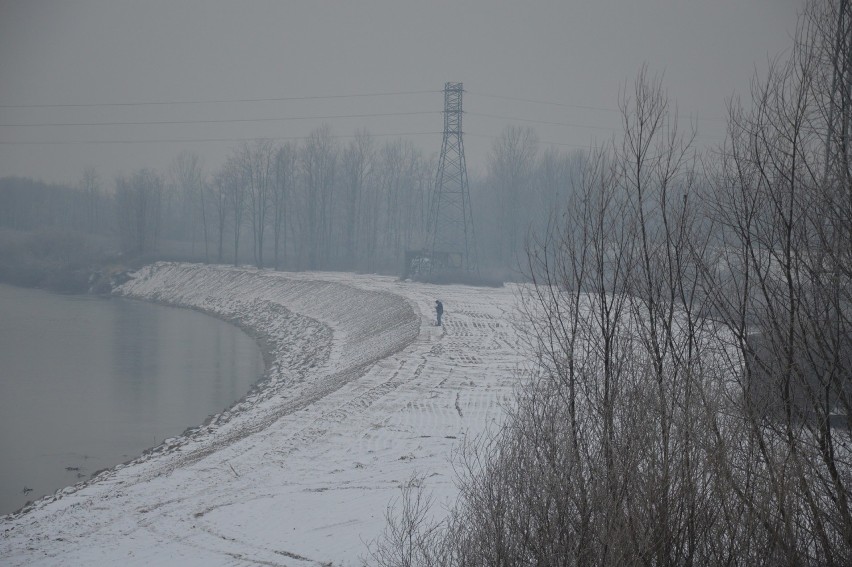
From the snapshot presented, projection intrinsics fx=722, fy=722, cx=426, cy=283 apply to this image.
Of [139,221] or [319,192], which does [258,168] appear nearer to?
[319,192]

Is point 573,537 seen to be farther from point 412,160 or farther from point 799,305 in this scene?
point 412,160

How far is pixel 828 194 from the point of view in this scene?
6.50 meters

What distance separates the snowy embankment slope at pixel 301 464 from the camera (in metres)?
11.5

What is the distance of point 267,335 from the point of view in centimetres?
4062

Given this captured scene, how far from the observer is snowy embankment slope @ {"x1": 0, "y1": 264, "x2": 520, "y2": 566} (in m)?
11.5

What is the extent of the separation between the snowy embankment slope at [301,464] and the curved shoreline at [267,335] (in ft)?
0.48

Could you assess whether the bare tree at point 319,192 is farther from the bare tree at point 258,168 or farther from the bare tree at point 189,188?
the bare tree at point 189,188

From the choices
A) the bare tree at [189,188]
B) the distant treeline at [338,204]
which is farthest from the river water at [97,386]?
the bare tree at [189,188]

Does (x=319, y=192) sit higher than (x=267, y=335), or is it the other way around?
(x=319, y=192)

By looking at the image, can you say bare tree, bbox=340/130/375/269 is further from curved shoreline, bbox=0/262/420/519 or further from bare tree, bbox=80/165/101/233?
bare tree, bbox=80/165/101/233

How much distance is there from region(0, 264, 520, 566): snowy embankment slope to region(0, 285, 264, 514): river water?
4.72ft

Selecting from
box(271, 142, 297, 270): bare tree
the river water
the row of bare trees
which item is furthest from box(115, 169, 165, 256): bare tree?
the row of bare trees

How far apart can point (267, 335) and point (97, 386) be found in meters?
15.3

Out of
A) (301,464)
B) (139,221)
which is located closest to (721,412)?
(301,464)
